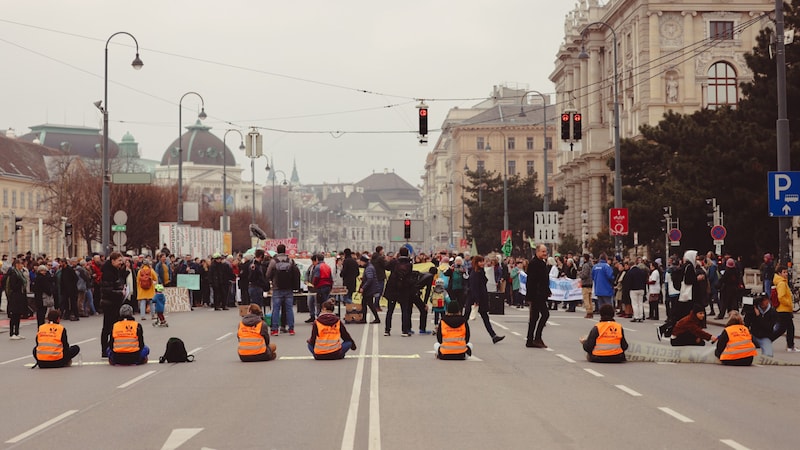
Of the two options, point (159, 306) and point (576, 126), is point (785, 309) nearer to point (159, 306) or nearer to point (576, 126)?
point (159, 306)

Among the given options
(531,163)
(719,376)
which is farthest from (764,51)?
(531,163)

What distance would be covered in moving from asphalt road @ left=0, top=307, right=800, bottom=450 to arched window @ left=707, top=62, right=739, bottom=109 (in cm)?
5889

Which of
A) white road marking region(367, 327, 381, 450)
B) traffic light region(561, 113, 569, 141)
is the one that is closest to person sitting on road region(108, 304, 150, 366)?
white road marking region(367, 327, 381, 450)

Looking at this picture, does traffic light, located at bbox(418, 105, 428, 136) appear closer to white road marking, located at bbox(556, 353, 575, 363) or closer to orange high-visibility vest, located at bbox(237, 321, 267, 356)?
white road marking, located at bbox(556, 353, 575, 363)

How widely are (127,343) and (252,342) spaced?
195cm

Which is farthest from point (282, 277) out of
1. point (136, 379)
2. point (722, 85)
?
point (722, 85)

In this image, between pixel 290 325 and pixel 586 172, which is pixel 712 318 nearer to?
pixel 290 325

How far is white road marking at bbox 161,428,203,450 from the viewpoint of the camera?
10.4 meters

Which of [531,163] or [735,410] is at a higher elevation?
[531,163]

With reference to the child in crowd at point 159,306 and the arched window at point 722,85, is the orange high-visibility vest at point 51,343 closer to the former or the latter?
the child in crowd at point 159,306

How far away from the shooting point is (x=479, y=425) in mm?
11578

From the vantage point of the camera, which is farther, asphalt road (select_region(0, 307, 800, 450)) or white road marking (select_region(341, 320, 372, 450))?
asphalt road (select_region(0, 307, 800, 450))

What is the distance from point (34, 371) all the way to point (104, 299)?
2.33 metres

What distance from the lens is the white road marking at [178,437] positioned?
34.2ft
